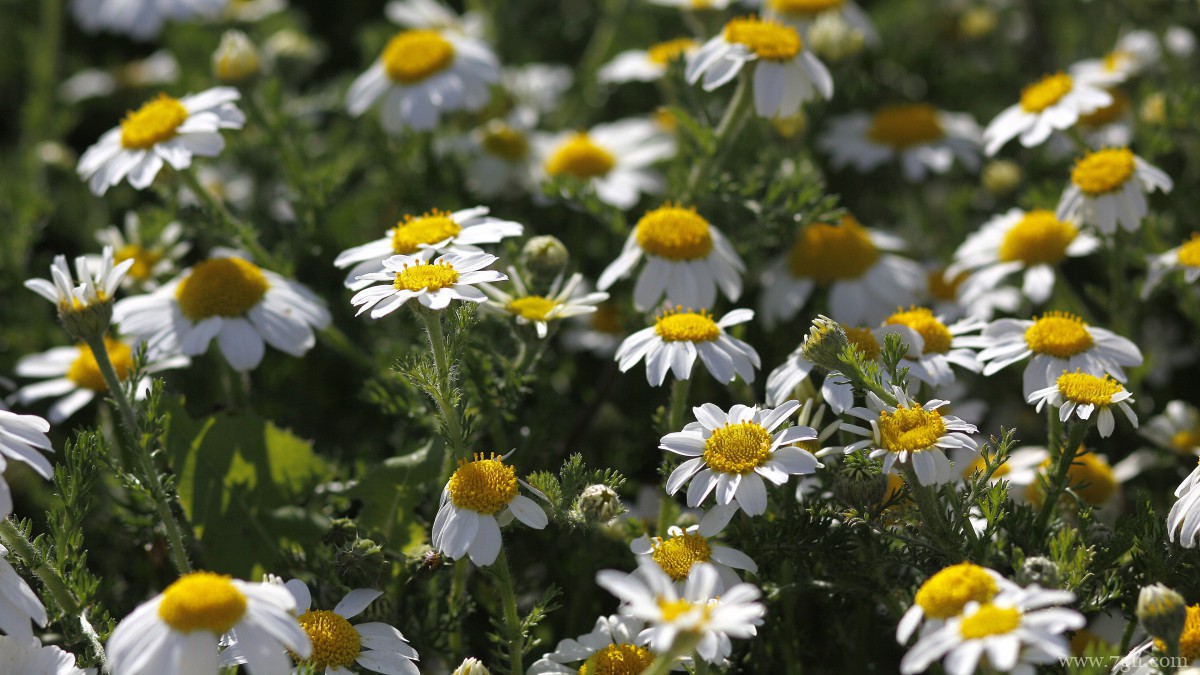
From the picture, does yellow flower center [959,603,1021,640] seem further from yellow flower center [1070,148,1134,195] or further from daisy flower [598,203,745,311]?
yellow flower center [1070,148,1134,195]

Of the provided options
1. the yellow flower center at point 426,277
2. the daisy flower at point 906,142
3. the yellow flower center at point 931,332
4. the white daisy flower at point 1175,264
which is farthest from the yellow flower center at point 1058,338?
the yellow flower center at point 426,277

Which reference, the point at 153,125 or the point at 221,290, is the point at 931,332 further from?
the point at 153,125

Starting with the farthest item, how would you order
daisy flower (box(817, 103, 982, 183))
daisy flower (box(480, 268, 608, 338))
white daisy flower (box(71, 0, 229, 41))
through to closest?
1. white daisy flower (box(71, 0, 229, 41))
2. daisy flower (box(817, 103, 982, 183))
3. daisy flower (box(480, 268, 608, 338))

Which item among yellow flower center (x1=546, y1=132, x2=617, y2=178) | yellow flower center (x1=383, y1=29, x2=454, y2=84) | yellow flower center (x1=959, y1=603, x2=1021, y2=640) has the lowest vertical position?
yellow flower center (x1=546, y1=132, x2=617, y2=178)

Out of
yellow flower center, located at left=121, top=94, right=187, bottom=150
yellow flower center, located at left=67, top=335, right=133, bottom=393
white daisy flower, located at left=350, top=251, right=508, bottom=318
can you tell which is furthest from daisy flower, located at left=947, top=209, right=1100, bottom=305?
yellow flower center, located at left=67, top=335, right=133, bottom=393

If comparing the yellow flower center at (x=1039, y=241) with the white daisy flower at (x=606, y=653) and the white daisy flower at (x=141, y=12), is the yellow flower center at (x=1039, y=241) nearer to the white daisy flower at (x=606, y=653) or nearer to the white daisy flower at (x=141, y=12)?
the white daisy flower at (x=606, y=653)

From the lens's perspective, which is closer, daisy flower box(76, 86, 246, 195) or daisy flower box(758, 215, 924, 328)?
daisy flower box(76, 86, 246, 195)

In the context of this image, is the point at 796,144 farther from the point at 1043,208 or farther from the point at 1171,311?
the point at 1171,311

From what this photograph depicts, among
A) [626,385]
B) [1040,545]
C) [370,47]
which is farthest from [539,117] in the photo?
[1040,545]
